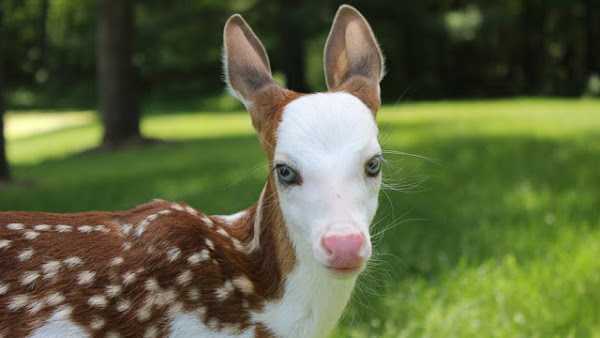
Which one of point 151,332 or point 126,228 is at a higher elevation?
point 126,228

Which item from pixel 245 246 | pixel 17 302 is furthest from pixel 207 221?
pixel 17 302

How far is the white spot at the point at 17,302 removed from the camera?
8.84ft

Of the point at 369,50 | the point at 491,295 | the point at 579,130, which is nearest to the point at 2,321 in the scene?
the point at 369,50

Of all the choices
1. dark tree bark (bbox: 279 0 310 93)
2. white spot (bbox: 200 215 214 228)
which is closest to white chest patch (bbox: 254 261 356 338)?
white spot (bbox: 200 215 214 228)

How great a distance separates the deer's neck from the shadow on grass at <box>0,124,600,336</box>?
54cm

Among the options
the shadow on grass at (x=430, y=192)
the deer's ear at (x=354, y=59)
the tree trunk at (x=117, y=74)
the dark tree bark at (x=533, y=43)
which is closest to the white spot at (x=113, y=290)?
the shadow on grass at (x=430, y=192)

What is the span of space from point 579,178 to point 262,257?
569cm

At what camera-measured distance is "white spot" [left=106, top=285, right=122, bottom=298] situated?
9.05 ft

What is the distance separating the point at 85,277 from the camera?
2.77 metres

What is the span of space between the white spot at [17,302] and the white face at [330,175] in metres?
0.95

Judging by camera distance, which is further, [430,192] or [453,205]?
[430,192]

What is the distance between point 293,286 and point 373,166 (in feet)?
1.94

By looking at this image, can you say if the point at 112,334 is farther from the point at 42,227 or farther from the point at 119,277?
the point at 42,227

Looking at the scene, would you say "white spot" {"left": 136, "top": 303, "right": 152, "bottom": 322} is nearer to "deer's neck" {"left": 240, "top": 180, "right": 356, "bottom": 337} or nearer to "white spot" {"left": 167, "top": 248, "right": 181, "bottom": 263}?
"white spot" {"left": 167, "top": 248, "right": 181, "bottom": 263}
